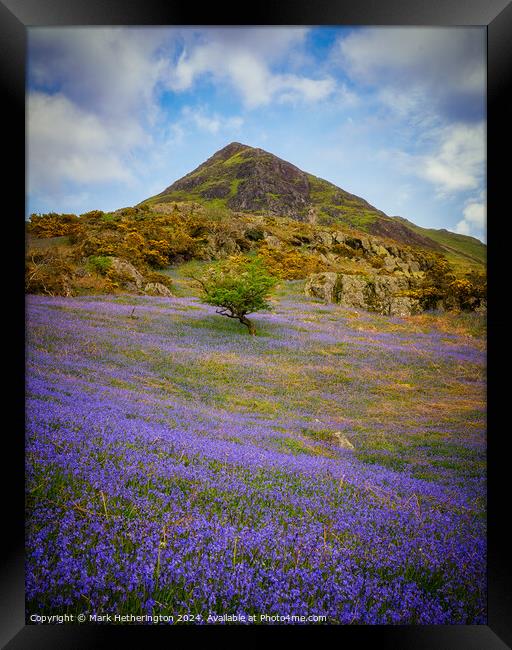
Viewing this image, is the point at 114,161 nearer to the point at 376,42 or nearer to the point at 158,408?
the point at 158,408

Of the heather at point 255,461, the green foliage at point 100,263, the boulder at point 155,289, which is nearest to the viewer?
the heather at point 255,461

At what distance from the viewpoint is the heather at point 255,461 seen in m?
3.95

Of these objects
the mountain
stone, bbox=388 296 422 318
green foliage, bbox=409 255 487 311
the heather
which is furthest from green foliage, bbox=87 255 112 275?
green foliage, bbox=409 255 487 311

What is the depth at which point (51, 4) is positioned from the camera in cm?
489

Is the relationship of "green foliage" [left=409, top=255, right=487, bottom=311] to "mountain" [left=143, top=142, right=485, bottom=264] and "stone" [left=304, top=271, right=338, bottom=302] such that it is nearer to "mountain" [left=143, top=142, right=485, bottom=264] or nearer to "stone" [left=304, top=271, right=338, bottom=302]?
"mountain" [left=143, top=142, right=485, bottom=264]

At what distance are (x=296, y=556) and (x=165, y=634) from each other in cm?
185

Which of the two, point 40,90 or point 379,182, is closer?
point 40,90

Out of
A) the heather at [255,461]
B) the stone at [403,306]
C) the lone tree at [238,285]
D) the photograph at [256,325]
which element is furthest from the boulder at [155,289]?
the stone at [403,306]

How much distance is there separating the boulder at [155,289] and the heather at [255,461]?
194 mm

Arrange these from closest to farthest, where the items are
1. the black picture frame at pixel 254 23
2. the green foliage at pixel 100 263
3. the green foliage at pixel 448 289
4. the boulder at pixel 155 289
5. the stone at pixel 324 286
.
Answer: the black picture frame at pixel 254 23, the green foliage at pixel 448 289, the green foliage at pixel 100 263, the boulder at pixel 155 289, the stone at pixel 324 286

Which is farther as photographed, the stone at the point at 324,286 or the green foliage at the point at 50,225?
the stone at the point at 324,286

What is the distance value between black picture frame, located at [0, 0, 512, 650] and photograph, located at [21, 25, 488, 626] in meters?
0.17

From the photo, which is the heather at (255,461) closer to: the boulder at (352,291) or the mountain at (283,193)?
the boulder at (352,291)
